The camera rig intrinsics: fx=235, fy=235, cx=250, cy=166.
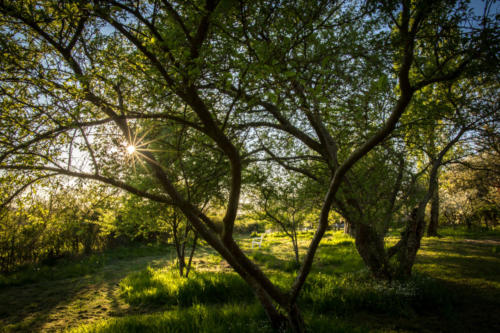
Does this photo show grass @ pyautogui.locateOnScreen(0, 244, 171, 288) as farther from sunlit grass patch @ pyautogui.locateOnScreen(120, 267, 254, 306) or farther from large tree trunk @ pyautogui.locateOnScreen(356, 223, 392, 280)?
large tree trunk @ pyautogui.locateOnScreen(356, 223, 392, 280)

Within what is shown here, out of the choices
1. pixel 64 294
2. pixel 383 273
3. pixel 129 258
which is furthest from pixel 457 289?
pixel 129 258

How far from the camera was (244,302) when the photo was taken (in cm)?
508

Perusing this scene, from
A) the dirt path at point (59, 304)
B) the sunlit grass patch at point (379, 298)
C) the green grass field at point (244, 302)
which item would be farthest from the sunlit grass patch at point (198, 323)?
the dirt path at point (59, 304)

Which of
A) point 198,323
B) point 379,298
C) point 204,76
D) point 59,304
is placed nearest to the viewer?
point 204,76

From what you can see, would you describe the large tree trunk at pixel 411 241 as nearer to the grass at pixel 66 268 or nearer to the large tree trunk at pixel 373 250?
the large tree trunk at pixel 373 250

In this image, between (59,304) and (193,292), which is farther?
(59,304)

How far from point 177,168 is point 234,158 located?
6.64ft

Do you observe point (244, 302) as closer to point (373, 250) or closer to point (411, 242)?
point (373, 250)

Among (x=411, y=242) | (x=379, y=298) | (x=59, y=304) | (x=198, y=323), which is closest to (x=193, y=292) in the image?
(x=198, y=323)

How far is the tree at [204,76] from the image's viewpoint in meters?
2.44

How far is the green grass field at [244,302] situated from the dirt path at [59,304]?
0.03 meters

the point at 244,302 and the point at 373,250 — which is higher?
the point at 373,250

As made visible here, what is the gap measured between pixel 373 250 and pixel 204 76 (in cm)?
581

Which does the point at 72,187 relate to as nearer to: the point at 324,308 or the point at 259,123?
the point at 259,123
